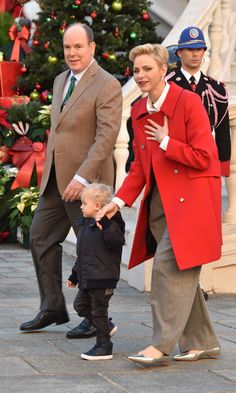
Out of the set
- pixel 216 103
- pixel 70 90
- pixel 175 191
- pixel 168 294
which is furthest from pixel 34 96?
pixel 168 294

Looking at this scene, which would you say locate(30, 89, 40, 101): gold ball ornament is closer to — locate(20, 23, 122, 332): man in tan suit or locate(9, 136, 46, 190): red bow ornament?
locate(9, 136, 46, 190): red bow ornament

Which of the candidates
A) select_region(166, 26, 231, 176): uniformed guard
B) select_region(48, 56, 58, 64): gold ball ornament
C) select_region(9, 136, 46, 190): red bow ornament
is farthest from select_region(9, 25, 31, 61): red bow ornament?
select_region(166, 26, 231, 176): uniformed guard

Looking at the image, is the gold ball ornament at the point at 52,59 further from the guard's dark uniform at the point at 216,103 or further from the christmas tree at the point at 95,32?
the guard's dark uniform at the point at 216,103

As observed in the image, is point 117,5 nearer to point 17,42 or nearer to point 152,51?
point 17,42

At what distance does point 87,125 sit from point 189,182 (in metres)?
1.02

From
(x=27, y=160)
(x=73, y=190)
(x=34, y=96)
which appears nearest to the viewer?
(x=73, y=190)

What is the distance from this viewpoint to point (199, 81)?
7.87 meters

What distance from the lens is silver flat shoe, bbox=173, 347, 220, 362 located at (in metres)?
6.32

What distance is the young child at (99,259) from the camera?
→ 6293 millimetres

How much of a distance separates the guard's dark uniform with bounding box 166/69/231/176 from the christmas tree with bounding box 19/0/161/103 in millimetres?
3939

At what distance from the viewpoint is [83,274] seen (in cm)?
634

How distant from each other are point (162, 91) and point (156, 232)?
0.75 meters

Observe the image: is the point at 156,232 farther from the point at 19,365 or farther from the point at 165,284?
the point at 19,365

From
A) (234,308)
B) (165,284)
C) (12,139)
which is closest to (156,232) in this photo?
(165,284)
